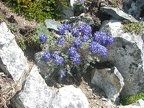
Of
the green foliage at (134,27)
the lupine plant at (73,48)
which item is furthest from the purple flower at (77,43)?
the green foliage at (134,27)

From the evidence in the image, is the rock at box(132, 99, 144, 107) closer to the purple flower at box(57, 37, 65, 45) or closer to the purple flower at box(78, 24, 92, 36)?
the purple flower at box(78, 24, 92, 36)

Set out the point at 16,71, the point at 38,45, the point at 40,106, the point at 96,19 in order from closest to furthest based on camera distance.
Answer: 1. the point at 40,106
2. the point at 16,71
3. the point at 38,45
4. the point at 96,19

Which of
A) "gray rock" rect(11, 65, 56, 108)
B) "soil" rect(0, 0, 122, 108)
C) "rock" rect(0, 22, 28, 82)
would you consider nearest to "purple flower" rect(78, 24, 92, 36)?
"soil" rect(0, 0, 122, 108)

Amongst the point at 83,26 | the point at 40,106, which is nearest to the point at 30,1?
the point at 83,26

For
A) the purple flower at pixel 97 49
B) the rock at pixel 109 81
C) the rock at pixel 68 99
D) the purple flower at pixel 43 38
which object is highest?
the purple flower at pixel 43 38

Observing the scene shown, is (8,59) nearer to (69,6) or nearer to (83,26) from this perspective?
(83,26)

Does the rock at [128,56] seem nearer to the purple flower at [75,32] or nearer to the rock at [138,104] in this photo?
the rock at [138,104]
